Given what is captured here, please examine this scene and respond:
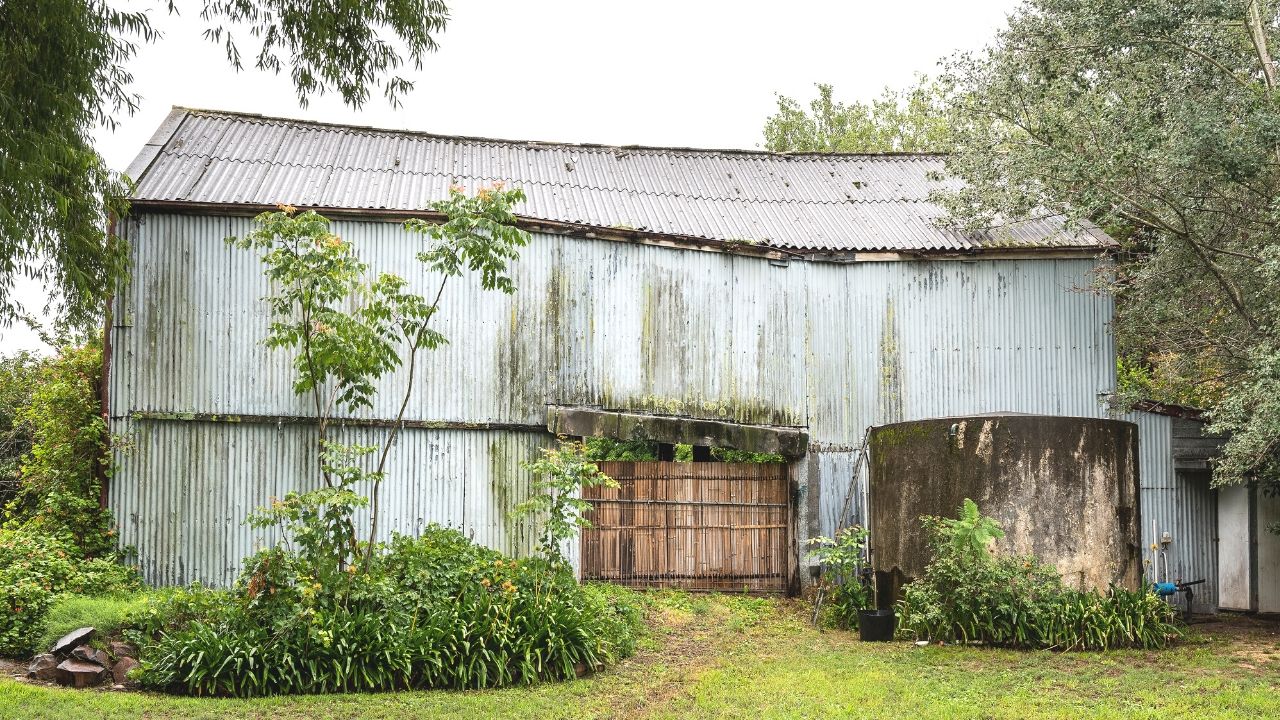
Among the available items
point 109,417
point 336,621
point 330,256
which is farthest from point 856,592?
point 109,417

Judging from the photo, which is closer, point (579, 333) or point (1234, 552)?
point (579, 333)

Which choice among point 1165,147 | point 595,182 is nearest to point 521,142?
point 595,182

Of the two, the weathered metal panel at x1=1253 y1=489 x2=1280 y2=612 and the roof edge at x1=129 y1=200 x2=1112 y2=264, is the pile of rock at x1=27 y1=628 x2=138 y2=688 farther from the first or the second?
the weathered metal panel at x1=1253 y1=489 x2=1280 y2=612

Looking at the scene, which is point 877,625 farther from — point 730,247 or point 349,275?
point 349,275

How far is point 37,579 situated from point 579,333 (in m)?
7.03

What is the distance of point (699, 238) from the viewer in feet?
50.8

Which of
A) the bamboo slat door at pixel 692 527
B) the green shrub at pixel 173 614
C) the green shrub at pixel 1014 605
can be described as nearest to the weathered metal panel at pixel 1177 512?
the green shrub at pixel 1014 605

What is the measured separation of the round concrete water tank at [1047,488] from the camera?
38.5 ft

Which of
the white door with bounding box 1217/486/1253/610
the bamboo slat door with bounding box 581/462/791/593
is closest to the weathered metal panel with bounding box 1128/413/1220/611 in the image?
the white door with bounding box 1217/486/1253/610

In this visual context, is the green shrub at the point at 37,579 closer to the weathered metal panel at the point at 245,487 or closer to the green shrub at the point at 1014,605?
the weathered metal panel at the point at 245,487

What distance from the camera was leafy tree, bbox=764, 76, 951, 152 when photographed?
110 ft

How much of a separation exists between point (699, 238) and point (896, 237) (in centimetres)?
317

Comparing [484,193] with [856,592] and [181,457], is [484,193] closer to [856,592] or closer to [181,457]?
[181,457]

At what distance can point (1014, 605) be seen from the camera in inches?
448
